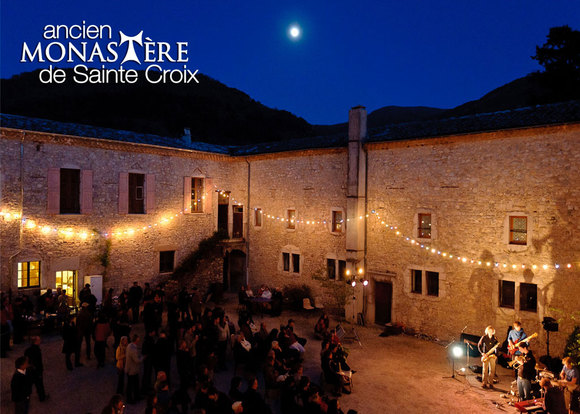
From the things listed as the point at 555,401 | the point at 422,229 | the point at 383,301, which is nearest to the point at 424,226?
the point at 422,229

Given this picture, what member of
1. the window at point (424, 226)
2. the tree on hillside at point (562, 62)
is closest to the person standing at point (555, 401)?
the window at point (424, 226)

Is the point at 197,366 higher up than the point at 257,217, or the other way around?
the point at 257,217

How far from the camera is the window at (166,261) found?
19297 millimetres

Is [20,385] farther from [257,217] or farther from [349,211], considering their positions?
[257,217]

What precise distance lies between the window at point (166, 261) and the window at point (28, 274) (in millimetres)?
5103

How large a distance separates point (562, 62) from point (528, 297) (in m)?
26.1

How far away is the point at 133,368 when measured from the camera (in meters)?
Result: 8.95

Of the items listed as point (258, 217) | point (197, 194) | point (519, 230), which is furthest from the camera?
point (258, 217)

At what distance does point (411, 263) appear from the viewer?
1530 centimetres

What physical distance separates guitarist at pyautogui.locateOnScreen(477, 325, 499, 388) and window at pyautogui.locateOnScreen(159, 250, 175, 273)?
45.4 ft

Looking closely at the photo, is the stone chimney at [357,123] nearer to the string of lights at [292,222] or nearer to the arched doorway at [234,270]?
the string of lights at [292,222]

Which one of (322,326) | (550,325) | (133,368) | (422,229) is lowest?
(322,326)

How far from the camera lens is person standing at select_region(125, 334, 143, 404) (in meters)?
8.79

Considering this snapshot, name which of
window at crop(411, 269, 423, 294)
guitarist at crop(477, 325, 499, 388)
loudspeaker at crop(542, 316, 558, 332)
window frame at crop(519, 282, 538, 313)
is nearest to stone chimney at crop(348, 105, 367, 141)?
window at crop(411, 269, 423, 294)
